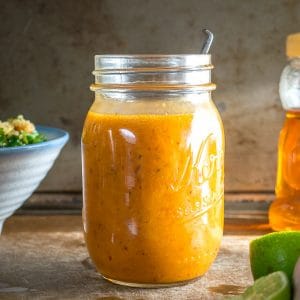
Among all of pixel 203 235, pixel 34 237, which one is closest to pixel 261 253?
pixel 203 235

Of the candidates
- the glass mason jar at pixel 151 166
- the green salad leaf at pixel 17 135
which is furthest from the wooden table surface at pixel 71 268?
the green salad leaf at pixel 17 135

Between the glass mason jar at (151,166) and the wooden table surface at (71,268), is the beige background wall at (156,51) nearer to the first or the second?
the wooden table surface at (71,268)

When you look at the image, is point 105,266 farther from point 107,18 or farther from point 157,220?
point 107,18

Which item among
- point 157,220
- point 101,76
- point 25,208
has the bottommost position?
point 25,208

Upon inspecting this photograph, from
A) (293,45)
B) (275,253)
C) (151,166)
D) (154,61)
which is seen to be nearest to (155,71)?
(154,61)

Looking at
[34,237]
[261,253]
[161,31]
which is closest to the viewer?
[261,253]

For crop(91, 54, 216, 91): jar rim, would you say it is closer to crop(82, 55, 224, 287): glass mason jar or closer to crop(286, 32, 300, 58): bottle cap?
crop(82, 55, 224, 287): glass mason jar

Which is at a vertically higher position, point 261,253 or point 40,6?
point 40,6
